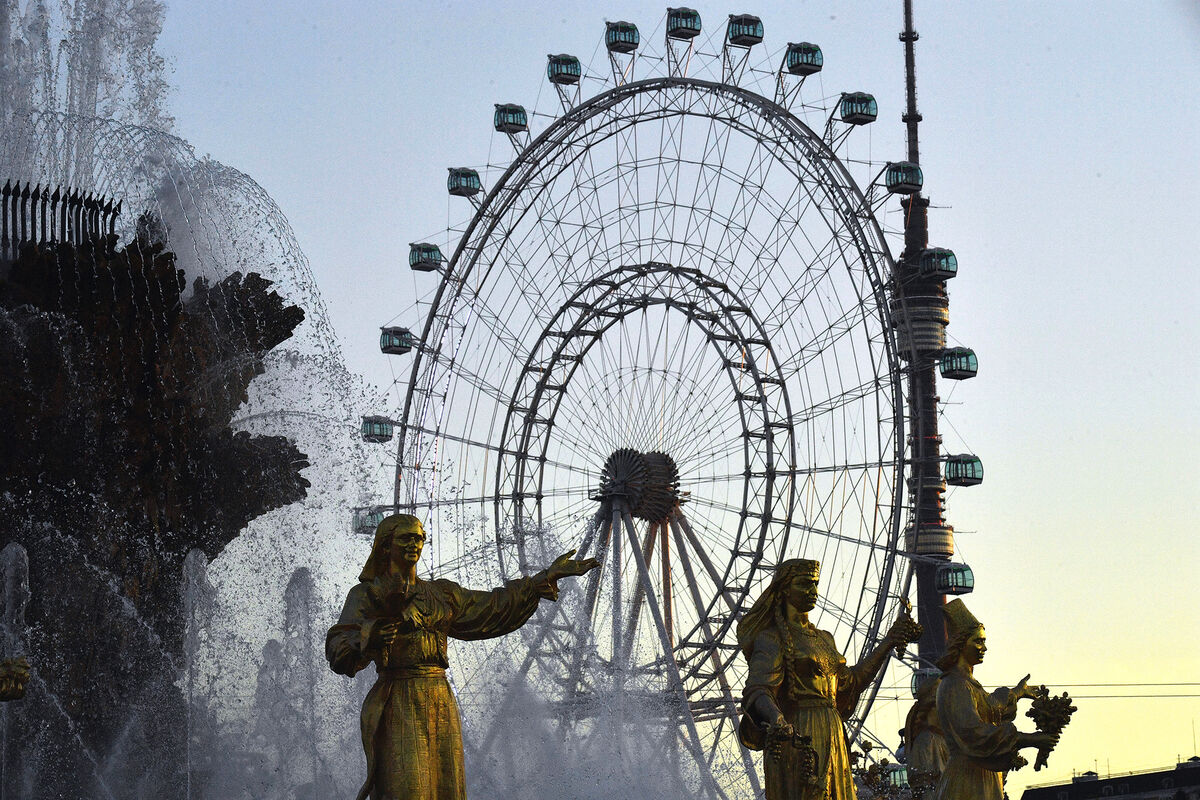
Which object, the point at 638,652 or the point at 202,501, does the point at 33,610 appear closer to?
the point at 202,501

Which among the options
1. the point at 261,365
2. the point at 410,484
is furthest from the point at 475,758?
the point at 410,484

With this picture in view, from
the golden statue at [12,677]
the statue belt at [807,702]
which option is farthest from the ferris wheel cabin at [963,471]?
the golden statue at [12,677]

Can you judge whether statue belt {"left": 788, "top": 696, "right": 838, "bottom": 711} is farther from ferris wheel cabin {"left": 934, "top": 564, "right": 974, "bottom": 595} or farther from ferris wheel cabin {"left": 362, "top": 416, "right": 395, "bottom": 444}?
ferris wheel cabin {"left": 934, "top": 564, "right": 974, "bottom": 595}

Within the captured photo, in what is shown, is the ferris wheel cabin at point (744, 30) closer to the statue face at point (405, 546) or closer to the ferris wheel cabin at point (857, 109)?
the ferris wheel cabin at point (857, 109)

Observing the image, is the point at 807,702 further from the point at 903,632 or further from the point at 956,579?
the point at 956,579

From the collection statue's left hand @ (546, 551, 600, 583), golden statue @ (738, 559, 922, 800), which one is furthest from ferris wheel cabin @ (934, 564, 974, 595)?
statue's left hand @ (546, 551, 600, 583)

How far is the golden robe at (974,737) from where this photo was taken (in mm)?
14609


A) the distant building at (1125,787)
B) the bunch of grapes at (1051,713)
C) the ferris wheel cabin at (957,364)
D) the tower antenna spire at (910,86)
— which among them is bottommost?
the distant building at (1125,787)

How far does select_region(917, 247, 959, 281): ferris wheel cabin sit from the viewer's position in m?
46.0

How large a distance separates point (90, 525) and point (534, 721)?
13.5 meters

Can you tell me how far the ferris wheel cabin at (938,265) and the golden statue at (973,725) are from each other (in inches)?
1235

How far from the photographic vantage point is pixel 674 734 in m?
39.4

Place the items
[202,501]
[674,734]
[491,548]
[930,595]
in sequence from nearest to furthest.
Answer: [202,501]
[674,734]
[491,548]
[930,595]

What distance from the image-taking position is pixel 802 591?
14.2 meters
